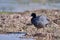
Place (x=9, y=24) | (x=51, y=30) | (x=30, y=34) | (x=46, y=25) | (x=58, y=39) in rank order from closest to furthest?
(x=58, y=39) → (x=30, y=34) → (x=51, y=30) → (x=46, y=25) → (x=9, y=24)

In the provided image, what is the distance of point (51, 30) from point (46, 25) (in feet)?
3.32

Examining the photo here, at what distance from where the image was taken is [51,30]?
14.0m

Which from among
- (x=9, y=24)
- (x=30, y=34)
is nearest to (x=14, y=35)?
(x=30, y=34)

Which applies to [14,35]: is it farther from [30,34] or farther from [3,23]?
[3,23]

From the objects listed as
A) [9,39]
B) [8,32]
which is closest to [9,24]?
[8,32]

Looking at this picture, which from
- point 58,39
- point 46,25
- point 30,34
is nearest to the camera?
point 58,39

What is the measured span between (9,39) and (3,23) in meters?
4.31

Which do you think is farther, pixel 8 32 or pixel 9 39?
pixel 8 32

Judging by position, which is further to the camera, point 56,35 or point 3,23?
point 3,23

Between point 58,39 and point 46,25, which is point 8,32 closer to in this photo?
point 46,25

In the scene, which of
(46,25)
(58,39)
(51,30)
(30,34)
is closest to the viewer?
(58,39)

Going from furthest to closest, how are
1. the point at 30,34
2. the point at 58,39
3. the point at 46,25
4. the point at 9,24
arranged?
1. the point at 9,24
2. the point at 46,25
3. the point at 30,34
4. the point at 58,39

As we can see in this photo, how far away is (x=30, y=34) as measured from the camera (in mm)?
13031

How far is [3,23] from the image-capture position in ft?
54.7
